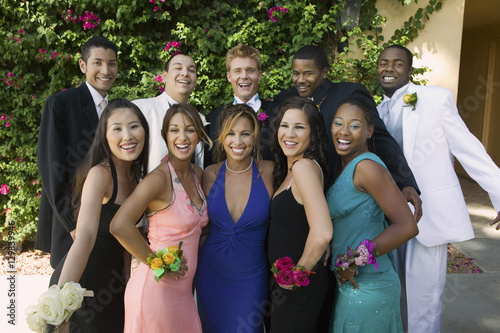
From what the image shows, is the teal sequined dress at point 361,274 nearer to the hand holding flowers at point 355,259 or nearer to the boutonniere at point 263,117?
the hand holding flowers at point 355,259

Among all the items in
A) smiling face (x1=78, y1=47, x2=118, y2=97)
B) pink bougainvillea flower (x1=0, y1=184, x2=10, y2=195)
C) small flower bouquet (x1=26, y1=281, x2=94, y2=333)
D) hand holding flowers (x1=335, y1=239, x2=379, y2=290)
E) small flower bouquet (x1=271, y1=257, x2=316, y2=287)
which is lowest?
pink bougainvillea flower (x1=0, y1=184, x2=10, y2=195)

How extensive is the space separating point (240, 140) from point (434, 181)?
1821 millimetres

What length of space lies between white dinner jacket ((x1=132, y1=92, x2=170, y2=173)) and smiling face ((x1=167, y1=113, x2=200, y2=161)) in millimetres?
890

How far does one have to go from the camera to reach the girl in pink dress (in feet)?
7.59

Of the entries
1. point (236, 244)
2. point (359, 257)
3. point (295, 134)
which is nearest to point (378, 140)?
point (295, 134)

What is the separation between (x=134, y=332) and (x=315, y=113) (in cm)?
169

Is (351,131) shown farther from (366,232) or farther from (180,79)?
(180,79)

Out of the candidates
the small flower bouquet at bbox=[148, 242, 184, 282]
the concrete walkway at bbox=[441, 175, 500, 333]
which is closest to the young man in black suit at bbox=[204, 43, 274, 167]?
the small flower bouquet at bbox=[148, 242, 184, 282]

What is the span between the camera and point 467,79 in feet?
38.4

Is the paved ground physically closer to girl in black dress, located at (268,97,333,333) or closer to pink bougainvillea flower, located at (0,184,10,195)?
pink bougainvillea flower, located at (0,184,10,195)

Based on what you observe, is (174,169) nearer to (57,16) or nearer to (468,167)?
(468,167)

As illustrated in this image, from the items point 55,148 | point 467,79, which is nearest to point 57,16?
point 55,148

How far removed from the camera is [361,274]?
2408mm

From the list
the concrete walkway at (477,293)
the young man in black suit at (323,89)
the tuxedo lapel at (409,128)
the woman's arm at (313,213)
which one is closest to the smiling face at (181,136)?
the woman's arm at (313,213)
